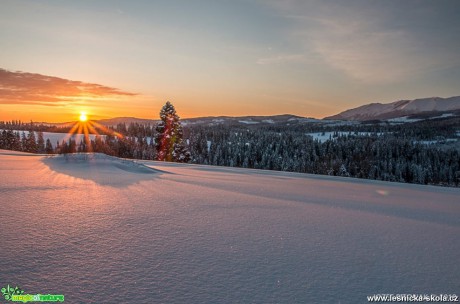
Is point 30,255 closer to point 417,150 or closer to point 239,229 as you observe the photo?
point 239,229

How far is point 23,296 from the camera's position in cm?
214

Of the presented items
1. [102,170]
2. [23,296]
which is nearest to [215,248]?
[23,296]

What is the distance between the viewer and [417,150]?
121 meters

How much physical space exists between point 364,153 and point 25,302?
128m

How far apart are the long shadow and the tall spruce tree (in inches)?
998

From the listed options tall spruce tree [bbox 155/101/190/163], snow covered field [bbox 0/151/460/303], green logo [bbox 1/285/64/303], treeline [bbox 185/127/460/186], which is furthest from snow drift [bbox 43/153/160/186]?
treeline [bbox 185/127/460/186]

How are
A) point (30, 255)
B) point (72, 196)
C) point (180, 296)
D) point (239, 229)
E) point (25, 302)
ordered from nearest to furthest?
point (25, 302), point (180, 296), point (30, 255), point (239, 229), point (72, 196)

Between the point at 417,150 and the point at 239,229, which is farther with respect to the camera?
the point at 417,150

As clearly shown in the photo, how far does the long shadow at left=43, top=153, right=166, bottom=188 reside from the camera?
7.60m

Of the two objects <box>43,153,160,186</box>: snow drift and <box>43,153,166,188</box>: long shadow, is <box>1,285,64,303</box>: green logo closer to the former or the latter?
<box>43,153,166,188</box>: long shadow

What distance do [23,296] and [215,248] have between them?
1786 millimetres

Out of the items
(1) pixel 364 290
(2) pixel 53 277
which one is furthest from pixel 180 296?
(1) pixel 364 290

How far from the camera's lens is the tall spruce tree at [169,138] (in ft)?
122

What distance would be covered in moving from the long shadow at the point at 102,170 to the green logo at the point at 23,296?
182 inches
